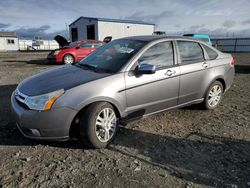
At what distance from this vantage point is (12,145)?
3.15 metres

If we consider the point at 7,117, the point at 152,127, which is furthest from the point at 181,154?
the point at 7,117

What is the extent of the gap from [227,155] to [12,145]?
316 cm

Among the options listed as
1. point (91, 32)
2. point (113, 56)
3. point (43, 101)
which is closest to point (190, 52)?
point (113, 56)

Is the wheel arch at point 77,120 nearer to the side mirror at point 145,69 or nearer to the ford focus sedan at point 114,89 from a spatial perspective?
the ford focus sedan at point 114,89

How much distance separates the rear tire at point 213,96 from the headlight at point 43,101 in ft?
10.2

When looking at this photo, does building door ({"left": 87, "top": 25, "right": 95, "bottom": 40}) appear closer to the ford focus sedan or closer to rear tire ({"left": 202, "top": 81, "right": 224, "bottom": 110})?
the ford focus sedan

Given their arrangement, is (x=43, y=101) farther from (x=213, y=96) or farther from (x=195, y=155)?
(x=213, y=96)

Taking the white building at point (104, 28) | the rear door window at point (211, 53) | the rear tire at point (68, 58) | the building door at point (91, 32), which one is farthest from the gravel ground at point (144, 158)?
the building door at point (91, 32)

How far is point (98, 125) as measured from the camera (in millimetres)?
3051

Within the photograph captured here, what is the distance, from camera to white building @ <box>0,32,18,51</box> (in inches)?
1646

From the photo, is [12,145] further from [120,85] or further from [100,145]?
[120,85]

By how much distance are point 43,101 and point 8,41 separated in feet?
154

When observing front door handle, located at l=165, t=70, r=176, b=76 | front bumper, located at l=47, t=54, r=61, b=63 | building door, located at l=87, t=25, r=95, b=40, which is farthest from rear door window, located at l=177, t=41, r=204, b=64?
building door, located at l=87, t=25, r=95, b=40

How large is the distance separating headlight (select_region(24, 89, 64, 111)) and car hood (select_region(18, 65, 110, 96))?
0.25 ft
